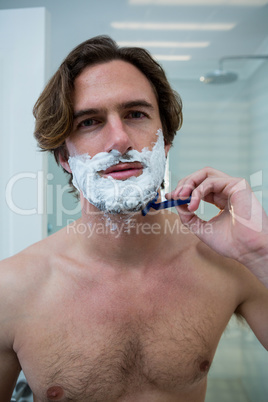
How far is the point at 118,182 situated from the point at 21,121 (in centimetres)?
64

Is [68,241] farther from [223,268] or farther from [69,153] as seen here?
[223,268]

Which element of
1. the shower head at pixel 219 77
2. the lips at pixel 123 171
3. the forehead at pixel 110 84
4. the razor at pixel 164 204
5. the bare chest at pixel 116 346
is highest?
the shower head at pixel 219 77

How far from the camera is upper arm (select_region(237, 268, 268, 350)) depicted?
2.70 feet

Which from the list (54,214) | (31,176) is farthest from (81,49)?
(54,214)

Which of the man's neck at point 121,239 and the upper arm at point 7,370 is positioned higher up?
the man's neck at point 121,239

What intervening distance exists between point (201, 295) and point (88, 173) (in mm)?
387

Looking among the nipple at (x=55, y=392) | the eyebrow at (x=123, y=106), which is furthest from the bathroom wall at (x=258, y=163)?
the nipple at (x=55, y=392)

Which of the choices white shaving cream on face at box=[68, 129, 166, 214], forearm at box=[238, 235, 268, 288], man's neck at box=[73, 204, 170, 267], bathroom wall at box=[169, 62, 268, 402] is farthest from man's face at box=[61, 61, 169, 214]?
bathroom wall at box=[169, 62, 268, 402]

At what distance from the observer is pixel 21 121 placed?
3.85 feet

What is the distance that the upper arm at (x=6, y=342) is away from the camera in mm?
749

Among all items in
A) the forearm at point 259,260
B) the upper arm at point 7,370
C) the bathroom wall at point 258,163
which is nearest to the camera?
the forearm at point 259,260

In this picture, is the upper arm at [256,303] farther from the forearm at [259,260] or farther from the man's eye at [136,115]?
the man's eye at [136,115]

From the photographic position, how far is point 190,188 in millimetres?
699

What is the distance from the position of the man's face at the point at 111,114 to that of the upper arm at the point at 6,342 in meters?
0.34
